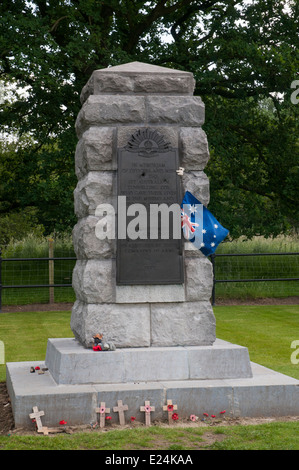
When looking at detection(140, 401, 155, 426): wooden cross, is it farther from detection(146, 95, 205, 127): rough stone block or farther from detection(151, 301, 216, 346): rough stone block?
detection(146, 95, 205, 127): rough stone block

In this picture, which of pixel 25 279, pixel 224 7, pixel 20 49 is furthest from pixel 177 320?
pixel 224 7

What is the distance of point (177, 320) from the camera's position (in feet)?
19.7

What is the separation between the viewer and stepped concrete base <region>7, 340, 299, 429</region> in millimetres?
5152

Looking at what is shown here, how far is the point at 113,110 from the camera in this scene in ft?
19.9

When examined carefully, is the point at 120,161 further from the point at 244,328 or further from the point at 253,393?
the point at 244,328

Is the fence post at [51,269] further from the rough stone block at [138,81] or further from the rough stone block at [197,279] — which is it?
the rough stone block at [197,279]

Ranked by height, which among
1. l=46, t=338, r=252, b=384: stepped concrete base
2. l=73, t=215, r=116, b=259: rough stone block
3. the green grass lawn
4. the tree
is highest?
the tree

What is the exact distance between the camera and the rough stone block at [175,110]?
6145 mm

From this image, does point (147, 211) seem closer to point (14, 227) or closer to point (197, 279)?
point (197, 279)

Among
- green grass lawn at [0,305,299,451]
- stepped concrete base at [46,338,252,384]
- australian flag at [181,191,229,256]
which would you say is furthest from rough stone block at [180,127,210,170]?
green grass lawn at [0,305,299,451]

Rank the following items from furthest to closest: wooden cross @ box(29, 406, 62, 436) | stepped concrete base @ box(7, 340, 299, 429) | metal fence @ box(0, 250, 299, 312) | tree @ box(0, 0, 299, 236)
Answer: metal fence @ box(0, 250, 299, 312) → tree @ box(0, 0, 299, 236) → stepped concrete base @ box(7, 340, 299, 429) → wooden cross @ box(29, 406, 62, 436)

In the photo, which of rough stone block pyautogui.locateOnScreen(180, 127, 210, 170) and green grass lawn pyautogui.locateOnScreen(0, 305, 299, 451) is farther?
rough stone block pyautogui.locateOnScreen(180, 127, 210, 170)

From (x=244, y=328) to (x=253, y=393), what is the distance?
5.19 m

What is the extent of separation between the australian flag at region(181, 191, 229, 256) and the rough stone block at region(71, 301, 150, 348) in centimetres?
80
